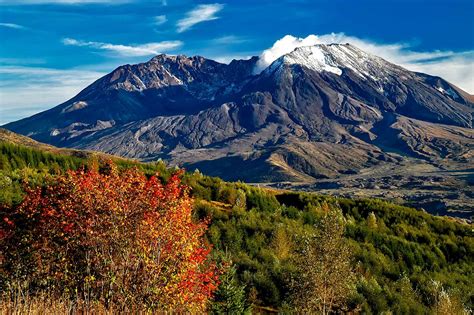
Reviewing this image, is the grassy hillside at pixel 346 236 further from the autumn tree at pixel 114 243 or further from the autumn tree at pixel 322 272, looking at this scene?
the autumn tree at pixel 114 243

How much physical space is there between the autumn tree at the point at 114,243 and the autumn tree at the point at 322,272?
900 centimetres

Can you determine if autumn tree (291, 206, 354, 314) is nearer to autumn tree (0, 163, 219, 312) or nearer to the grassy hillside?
the grassy hillside

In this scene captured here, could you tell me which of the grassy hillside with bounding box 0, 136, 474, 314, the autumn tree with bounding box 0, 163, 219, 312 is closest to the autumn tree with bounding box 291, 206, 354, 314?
the grassy hillside with bounding box 0, 136, 474, 314

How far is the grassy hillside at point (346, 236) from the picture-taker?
30.7 metres

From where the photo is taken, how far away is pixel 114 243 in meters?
16.4

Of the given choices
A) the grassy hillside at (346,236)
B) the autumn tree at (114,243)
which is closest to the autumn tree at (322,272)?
the grassy hillside at (346,236)

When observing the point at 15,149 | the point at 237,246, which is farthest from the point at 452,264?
the point at 15,149

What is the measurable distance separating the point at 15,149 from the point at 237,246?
3818 centimetres

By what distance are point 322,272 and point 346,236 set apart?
1920 centimetres

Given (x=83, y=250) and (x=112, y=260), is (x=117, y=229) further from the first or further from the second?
(x=83, y=250)

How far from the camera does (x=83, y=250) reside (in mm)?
17391

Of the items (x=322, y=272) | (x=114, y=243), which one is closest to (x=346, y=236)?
(x=322, y=272)

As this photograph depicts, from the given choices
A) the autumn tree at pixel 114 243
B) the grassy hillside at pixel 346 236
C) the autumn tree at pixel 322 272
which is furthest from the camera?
the grassy hillside at pixel 346 236

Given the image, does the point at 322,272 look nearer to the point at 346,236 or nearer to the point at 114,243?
the point at 114,243
